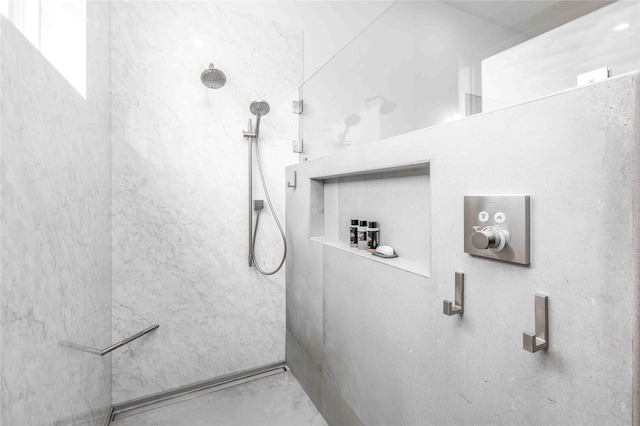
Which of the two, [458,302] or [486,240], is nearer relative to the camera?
[486,240]

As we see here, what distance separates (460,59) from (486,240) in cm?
75

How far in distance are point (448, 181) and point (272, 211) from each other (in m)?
1.28

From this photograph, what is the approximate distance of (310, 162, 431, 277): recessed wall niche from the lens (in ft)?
3.60

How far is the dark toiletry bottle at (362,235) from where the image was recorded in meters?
1.37

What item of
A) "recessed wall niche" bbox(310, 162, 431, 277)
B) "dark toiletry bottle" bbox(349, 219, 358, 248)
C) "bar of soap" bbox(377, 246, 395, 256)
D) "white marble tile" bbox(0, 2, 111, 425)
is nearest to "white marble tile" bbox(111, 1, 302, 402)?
"white marble tile" bbox(0, 2, 111, 425)

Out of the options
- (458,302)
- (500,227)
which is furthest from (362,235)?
(500,227)

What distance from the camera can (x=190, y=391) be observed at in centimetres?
180

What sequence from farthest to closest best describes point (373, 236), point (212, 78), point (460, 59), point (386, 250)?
point (212, 78) < point (373, 236) < point (386, 250) < point (460, 59)

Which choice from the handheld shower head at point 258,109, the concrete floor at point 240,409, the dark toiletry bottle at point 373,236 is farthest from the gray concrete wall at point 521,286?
the handheld shower head at point 258,109

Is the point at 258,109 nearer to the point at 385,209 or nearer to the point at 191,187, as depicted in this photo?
the point at 191,187

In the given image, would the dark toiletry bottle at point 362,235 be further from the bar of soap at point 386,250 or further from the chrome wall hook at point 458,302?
the chrome wall hook at point 458,302

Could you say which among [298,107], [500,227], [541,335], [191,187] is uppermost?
[298,107]

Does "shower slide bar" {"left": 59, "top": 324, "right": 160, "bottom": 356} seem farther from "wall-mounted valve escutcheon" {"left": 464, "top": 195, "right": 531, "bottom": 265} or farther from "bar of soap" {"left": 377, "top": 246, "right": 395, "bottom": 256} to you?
"wall-mounted valve escutcheon" {"left": 464, "top": 195, "right": 531, "bottom": 265}

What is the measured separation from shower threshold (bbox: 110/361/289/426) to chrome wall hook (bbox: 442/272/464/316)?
60.7 inches
